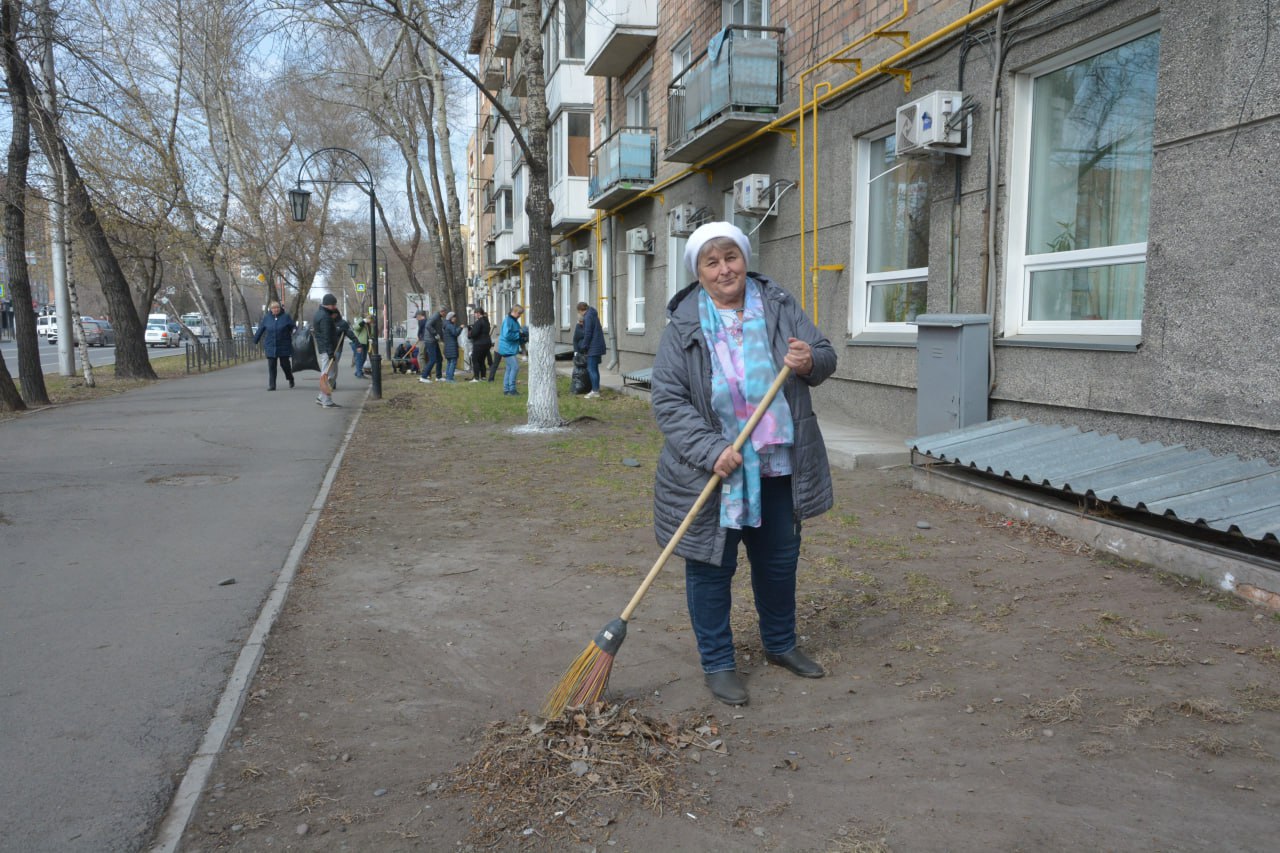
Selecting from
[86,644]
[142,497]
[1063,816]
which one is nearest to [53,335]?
[142,497]

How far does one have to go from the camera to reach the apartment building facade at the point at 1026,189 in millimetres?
5621

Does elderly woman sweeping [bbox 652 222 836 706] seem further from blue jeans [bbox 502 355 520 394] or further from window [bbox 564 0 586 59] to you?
window [bbox 564 0 586 59]

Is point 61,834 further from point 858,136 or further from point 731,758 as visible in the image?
point 858,136

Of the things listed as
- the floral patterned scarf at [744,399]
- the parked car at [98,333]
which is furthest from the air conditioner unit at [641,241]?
the parked car at [98,333]

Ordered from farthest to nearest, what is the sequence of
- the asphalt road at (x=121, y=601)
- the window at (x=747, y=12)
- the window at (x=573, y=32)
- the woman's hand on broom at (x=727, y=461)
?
1. the window at (x=573, y=32)
2. the window at (x=747, y=12)
3. the woman's hand on broom at (x=727, y=461)
4. the asphalt road at (x=121, y=601)

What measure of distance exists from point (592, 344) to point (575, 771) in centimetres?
1279

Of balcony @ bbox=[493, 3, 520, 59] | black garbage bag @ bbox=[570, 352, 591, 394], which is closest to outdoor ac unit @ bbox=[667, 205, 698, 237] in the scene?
black garbage bag @ bbox=[570, 352, 591, 394]

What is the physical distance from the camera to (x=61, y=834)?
2746mm

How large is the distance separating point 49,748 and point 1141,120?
7.32 m

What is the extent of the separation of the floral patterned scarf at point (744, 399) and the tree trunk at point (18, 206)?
13.9 metres

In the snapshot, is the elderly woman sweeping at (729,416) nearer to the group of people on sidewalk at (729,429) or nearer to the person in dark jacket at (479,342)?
the group of people on sidewalk at (729,429)

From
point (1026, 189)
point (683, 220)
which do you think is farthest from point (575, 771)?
point (683, 220)

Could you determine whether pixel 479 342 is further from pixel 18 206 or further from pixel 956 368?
pixel 956 368

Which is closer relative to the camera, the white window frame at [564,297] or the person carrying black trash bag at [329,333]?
the person carrying black trash bag at [329,333]
